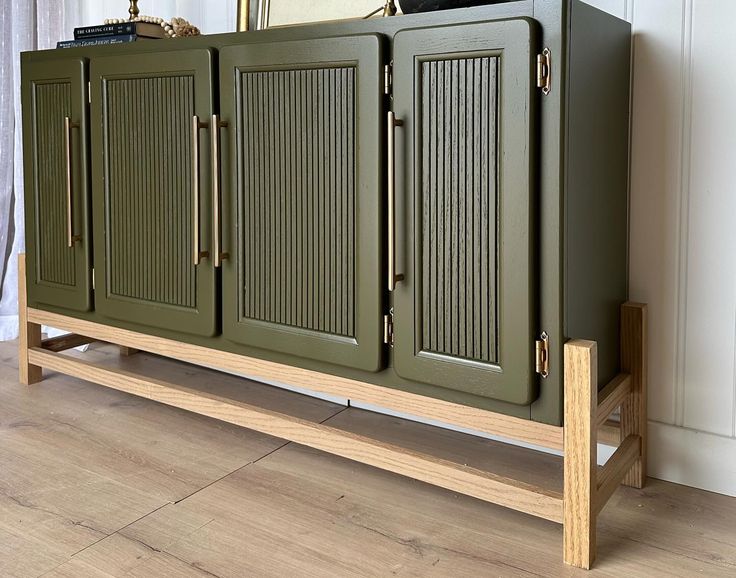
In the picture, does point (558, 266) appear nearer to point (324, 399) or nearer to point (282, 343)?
point (282, 343)

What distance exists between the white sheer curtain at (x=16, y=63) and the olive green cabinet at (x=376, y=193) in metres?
0.72

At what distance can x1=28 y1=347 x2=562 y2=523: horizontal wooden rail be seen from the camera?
1300 mm

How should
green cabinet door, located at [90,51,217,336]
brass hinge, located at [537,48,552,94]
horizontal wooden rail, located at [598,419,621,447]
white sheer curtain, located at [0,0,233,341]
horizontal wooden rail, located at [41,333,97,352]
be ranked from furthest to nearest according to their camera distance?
white sheer curtain, located at [0,0,233,341]
horizontal wooden rail, located at [41,333,97,352]
green cabinet door, located at [90,51,217,336]
horizontal wooden rail, located at [598,419,621,447]
brass hinge, located at [537,48,552,94]

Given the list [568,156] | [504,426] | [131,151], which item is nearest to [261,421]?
[504,426]

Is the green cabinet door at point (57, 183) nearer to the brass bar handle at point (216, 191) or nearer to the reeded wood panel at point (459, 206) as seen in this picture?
the brass bar handle at point (216, 191)

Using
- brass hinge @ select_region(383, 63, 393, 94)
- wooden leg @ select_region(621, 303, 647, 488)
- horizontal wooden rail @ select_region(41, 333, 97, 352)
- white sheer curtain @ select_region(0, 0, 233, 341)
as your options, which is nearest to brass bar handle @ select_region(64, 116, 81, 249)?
horizontal wooden rail @ select_region(41, 333, 97, 352)

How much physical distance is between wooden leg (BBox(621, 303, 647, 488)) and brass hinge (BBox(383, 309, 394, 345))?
0.46 meters

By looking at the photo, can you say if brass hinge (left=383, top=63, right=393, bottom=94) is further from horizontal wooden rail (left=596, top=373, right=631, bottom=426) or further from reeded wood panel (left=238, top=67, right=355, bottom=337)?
horizontal wooden rail (left=596, top=373, right=631, bottom=426)

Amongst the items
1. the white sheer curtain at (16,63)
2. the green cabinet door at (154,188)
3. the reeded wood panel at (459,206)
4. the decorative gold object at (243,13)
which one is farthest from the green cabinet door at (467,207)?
the white sheer curtain at (16,63)

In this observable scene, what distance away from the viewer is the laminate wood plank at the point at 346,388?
131 cm

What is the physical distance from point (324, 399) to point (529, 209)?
1.00m

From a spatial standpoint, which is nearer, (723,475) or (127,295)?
(723,475)

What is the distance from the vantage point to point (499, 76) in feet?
4.07

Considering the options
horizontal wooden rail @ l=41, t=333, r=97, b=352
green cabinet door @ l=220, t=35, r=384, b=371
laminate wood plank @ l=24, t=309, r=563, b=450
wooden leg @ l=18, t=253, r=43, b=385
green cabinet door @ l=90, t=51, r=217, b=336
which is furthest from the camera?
horizontal wooden rail @ l=41, t=333, r=97, b=352
